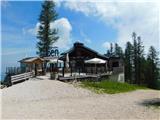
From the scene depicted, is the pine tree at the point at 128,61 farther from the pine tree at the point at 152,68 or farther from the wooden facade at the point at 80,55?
the wooden facade at the point at 80,55

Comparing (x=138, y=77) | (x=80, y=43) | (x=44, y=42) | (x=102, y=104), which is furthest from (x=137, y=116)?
(x=138, y=77)

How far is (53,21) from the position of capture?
52.8 m

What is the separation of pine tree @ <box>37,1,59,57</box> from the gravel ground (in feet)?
89.3

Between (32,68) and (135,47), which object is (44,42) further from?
(135,47)

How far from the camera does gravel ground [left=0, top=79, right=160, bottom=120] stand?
574 inches

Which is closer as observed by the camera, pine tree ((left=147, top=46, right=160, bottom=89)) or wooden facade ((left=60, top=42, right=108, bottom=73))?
wooden facade ((left=60, top=42, right=108, bottom=73))

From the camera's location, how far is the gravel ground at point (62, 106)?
14.6m

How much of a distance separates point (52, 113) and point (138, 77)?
192ft

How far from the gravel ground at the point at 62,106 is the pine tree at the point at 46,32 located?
27228 millimetres

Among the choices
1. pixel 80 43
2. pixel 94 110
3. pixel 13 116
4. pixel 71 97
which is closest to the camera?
pixel 13 116

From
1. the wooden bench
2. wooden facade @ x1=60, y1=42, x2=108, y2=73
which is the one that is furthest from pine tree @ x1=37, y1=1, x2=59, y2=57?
the wooden bench

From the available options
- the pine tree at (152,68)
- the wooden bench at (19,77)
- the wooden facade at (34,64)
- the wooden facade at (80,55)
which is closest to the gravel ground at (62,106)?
the wooden bench at (19,77)

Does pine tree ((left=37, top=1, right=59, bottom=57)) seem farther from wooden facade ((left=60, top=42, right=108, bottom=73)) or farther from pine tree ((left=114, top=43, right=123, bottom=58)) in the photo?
pine tree ((left=114, top=43, right=123, bottom=58))

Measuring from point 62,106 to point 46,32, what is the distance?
35155 millimetres
